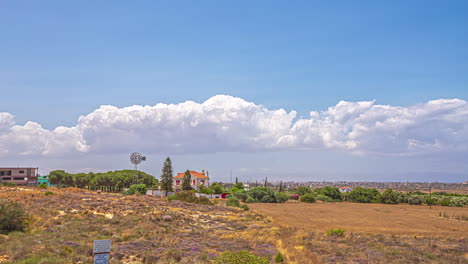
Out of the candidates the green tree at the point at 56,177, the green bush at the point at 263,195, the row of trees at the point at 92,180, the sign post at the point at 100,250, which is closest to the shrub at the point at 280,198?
the green bush at the point at 263,195

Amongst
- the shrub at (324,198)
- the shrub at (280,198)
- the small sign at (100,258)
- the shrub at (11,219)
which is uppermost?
the small sign at (100,258)

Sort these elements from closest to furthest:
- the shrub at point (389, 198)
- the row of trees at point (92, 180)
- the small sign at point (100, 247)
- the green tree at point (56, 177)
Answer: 1. the small sign at point (100, 247)
2. the shrub at point (389, 198)
3. the row of trees at point (92, 180)
4. the green tree at point (56, 177)

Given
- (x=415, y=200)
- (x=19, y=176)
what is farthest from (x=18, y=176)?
(x=415, y=200)

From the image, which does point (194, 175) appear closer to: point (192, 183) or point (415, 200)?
point (192, 183)

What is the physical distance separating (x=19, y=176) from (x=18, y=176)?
0.27 m

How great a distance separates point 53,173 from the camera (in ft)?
344

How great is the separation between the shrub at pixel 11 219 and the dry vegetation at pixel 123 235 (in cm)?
86

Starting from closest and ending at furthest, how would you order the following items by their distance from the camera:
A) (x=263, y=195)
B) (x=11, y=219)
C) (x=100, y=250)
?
(x=100, y=250)
(x=11, y=219)
(x=263, y=195)

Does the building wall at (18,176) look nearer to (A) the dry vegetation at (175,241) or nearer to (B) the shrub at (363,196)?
(A) the dry vegetation at (175,241)

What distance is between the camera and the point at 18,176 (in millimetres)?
104812

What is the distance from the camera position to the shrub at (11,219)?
24.0 metres

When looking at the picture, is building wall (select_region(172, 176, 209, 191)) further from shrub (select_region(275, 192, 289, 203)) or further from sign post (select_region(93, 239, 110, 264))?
sign post (select_region(93, 239, 110, 264))

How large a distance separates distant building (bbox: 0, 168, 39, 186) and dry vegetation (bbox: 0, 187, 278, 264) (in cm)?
7458

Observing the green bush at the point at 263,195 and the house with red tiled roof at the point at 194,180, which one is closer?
the green bush at the point at 263,195
